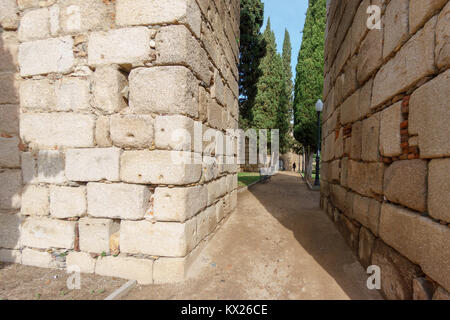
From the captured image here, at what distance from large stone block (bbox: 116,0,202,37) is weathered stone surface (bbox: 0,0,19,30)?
1.44 metres

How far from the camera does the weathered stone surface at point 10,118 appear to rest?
259cm

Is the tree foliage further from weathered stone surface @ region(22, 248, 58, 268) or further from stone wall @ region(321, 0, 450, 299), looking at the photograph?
weathered stone surface @ region(22, 248, 58, 268)

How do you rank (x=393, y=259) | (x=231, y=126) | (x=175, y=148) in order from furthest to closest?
1. (x=231, y=126)
2. (x=175, y=148)
3. (x=393, y=259)

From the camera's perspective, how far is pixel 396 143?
186 centimetres

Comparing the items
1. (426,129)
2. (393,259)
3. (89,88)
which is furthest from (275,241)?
(89,88)

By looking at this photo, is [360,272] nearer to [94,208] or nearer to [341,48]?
[94,208]

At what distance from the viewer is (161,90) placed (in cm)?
217

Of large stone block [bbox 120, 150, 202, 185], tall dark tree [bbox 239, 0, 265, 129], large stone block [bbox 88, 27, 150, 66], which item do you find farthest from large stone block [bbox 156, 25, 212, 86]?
tall dark tree [bbox 239, 0, 265, 129]

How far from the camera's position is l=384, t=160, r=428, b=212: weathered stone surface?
155 cm

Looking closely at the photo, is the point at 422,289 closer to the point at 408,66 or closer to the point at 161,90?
the point at 408,66

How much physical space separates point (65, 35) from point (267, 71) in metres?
18.6

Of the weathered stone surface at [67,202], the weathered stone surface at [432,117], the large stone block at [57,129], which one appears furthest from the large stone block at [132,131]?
the weathered stone surface at [432,117]

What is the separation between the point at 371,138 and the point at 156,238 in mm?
2553

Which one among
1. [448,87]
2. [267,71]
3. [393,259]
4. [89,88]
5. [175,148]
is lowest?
[393,259]
